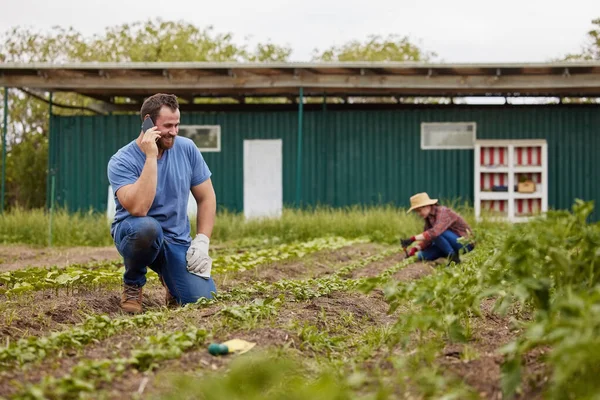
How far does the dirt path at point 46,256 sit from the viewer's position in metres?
10.1

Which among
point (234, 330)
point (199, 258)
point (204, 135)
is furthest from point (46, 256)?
point (234, 330)

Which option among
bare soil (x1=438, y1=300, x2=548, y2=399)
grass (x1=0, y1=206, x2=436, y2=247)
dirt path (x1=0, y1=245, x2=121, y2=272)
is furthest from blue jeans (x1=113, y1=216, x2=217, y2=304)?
grass (x1=0, y1=206, x2=436, y2=247)

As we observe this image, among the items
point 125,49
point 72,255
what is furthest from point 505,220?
point 125,49

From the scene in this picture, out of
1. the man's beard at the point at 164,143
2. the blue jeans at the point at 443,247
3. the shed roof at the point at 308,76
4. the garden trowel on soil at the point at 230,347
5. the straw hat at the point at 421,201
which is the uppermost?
the shed roof at the point at 308,76

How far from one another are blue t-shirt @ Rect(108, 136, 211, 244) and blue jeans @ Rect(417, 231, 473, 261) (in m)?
4.36

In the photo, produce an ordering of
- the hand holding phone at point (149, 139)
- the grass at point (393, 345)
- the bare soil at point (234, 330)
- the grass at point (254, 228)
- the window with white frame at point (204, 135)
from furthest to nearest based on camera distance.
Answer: the window with white frame at point (204, 135)
the grass at point (254, 228)
the hand holding phone at point (149, 139)
the bare soil at point (234, 330)
the grass at point (393, 345)

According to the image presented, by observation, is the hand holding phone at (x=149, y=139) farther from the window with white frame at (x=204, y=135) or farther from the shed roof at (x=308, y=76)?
the window with white frame at (x=204, y=135)

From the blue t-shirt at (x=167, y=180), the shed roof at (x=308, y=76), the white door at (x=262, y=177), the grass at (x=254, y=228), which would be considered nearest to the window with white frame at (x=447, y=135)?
the shed roof at (x=308, y=76)

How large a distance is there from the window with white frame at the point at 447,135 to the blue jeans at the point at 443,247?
776cm

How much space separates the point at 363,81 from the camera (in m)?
16.2

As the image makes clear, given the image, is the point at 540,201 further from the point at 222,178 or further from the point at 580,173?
the point at 222,178

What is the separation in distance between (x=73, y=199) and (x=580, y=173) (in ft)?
35.1

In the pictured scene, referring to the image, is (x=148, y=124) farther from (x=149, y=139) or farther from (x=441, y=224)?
(x=441, y=224)

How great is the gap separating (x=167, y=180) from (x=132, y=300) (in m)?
0.88
